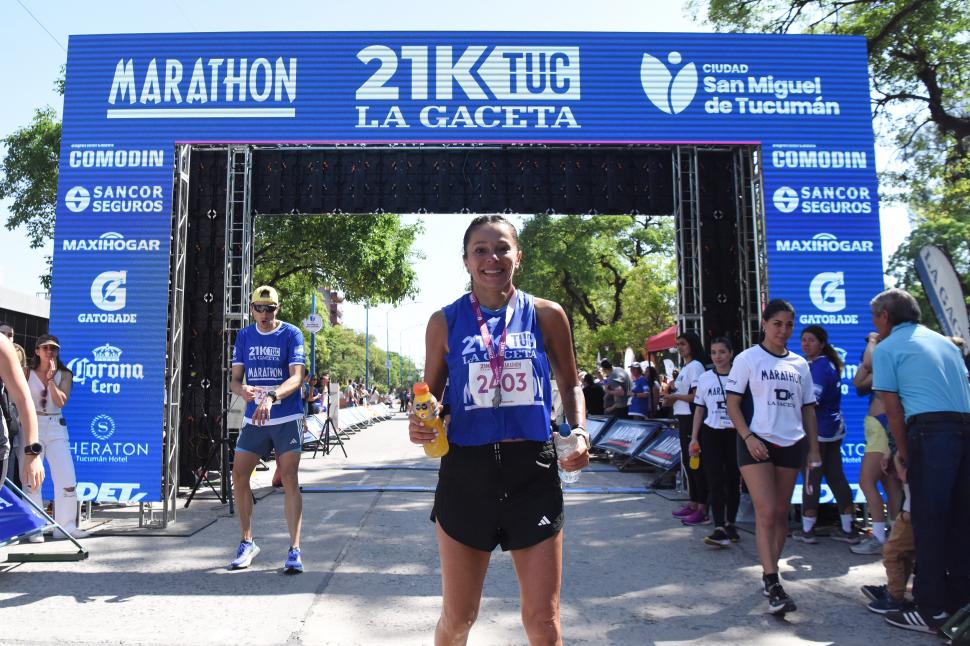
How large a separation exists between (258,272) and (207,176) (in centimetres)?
1323

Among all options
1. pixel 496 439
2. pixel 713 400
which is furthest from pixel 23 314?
pixel 496 439

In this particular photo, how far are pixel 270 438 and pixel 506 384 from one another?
3.30 metres

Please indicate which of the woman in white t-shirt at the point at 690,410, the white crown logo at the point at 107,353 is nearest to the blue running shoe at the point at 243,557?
the white crown logo at the point at 107,353

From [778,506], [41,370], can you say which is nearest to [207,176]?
[41,370]

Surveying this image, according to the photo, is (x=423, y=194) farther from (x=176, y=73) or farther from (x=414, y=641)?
(x=414, y=641)

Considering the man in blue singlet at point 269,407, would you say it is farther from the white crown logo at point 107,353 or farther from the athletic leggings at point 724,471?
the athletic leggings at point 724,471

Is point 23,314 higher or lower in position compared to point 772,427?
higher

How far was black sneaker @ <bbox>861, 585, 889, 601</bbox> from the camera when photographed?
14.4 ft

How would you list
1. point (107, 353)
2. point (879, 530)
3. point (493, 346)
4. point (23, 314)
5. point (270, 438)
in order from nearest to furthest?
point (493, 346)
point (270, 438)
point (879, 530)
point (107, 353)
point (23, 314)

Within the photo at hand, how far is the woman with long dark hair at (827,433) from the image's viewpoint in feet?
21.1

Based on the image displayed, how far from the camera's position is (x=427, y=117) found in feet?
24.9

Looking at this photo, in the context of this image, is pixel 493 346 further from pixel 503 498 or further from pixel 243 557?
pixel 243 557

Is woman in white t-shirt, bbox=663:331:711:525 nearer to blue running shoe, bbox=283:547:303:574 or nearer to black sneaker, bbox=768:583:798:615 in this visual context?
black sneaker, bbox=768:583:798:615

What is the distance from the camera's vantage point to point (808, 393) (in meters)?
4.69
